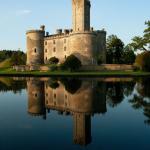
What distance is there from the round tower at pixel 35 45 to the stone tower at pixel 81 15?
38.9 feet

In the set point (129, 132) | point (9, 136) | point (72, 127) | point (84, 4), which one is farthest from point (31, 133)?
point (84, 4)

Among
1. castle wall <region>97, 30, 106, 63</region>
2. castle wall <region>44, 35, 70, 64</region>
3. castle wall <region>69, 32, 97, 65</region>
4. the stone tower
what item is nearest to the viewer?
castle wall <region>69, 32, 97, 65</region>

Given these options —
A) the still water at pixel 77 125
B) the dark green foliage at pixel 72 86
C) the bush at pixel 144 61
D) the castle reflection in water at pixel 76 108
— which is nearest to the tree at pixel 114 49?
the bush at pixel 144 61

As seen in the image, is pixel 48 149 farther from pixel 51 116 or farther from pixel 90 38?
pixel 90 38

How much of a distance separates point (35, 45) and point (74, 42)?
14.4 metres

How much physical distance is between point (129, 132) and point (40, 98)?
1132cm

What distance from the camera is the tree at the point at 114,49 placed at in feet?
248

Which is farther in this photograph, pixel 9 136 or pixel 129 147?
pixel 9 136

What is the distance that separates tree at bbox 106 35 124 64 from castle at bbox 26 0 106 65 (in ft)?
16.1

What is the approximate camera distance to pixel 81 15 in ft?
220

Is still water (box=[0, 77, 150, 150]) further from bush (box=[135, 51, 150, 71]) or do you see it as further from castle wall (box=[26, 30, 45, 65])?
castle wall (box=[26, 30, 45, 65])

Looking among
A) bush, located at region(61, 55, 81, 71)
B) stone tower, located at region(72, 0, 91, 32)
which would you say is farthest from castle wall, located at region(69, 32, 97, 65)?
bush, located at region(61, 55, 81, 71)

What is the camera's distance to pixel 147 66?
57000 millimetres

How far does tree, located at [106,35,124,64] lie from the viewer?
75.6 metres
